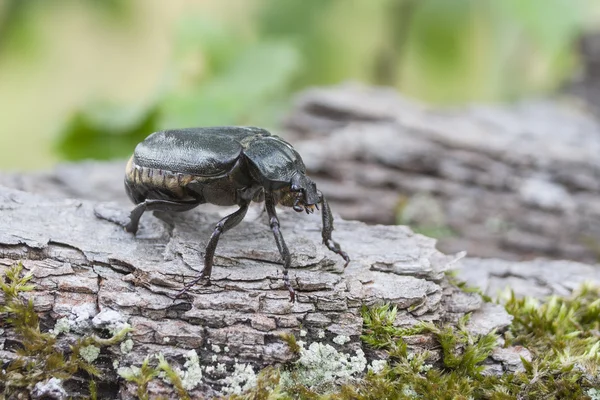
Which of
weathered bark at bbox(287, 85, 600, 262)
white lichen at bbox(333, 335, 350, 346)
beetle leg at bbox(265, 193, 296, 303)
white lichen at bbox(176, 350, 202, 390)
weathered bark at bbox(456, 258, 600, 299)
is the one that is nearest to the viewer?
white lichen at bbox(176, 350, 202, 390)

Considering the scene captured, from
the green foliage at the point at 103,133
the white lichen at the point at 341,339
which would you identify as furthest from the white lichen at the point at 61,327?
the green foliage at the point at 103,133

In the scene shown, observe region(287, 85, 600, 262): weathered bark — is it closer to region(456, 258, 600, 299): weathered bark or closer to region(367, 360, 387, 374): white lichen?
region(456, 258, 600, 299): weathered bark

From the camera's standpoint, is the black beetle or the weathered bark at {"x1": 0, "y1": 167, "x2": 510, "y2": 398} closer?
the weathered bark at {"x1": 0, "y1": 167, "x2": 510, "y2": 398}

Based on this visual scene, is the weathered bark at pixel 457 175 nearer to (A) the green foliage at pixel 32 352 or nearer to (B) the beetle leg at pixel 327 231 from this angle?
(B) the beetle leg at pixel 327 231

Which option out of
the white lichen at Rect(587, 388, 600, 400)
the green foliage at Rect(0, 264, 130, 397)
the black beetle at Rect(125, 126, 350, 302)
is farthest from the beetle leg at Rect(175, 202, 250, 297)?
the white lichen at Rect(587, 388, 600, 400)

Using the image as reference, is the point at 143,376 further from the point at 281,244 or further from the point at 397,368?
the point at 397,368

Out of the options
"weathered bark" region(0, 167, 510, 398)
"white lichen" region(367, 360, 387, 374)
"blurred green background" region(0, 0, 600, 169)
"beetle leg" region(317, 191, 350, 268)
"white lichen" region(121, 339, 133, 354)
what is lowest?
"white lichen" region(367, 360, 387, 374)
